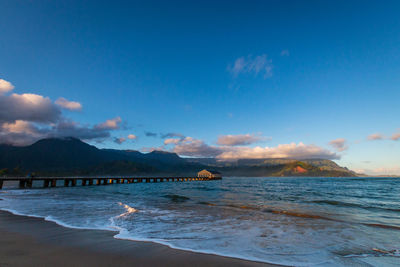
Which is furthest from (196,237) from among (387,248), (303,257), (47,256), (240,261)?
(387,248)

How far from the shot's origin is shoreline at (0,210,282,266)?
14.4ft

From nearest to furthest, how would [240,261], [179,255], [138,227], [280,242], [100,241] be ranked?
[240,261]
[179,255]
[100,241]
[280,242]
[138,227]

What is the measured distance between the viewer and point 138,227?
845cm

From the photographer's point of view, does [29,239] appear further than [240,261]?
Yes

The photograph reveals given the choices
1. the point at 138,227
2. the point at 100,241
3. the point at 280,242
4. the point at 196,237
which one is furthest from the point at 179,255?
the point at 138,227

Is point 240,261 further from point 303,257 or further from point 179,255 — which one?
point 303,257

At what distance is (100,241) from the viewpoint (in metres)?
6.14

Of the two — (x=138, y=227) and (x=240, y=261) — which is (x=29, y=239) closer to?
(x=138, y=227)

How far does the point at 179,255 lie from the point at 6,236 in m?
5.44

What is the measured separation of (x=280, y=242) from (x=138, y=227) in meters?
5.22

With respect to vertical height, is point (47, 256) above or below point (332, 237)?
above

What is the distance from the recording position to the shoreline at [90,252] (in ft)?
14.4

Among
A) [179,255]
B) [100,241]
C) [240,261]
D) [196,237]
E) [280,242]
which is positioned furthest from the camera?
[196,237]

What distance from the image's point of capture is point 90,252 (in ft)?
16.6
